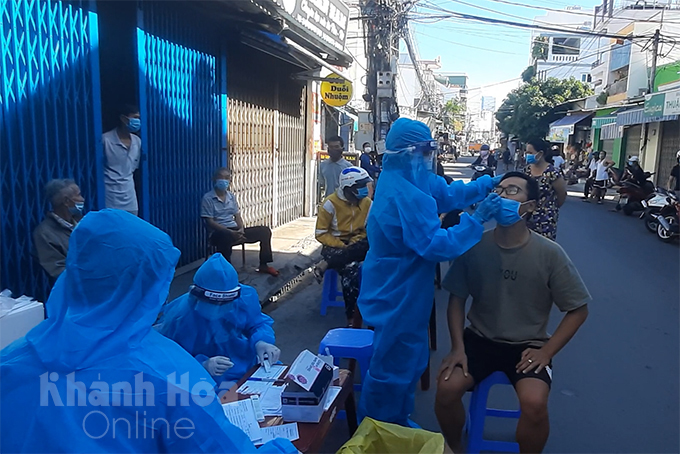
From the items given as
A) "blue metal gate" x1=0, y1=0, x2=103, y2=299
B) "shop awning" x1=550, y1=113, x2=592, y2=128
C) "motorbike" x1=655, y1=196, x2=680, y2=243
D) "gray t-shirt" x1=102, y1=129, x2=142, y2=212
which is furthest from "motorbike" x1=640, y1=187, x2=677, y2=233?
"shop awning" x1=550, y1=113, x2=592, y2=128

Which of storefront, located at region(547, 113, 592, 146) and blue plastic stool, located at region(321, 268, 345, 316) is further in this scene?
storefront, located at region(547, 113, 592, 146)

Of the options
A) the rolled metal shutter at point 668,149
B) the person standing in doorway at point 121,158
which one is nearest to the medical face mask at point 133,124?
the person standing in doorway at point 121,158

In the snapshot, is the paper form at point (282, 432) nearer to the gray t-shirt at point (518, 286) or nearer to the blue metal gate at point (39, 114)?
the gray t-shirt at point (518, 286)

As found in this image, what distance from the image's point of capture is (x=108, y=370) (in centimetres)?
137

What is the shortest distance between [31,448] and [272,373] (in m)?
1.41

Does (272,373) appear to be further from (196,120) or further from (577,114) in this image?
(577,114)

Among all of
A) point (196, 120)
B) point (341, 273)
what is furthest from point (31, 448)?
point (196, 120)

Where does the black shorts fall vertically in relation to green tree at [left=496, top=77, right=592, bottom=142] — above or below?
below

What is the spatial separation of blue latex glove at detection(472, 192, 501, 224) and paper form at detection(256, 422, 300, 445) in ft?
4.36

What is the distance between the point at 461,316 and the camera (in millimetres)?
3031

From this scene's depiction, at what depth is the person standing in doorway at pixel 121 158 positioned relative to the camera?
5016mm

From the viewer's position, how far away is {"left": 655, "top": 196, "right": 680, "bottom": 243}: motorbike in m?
9.48

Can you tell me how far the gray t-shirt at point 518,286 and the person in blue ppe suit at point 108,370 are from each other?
5.85 ft

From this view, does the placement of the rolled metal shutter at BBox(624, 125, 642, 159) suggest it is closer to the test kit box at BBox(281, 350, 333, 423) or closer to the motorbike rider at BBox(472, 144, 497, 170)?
the motorbike rider at BBox(472, 144, 497, 170)
